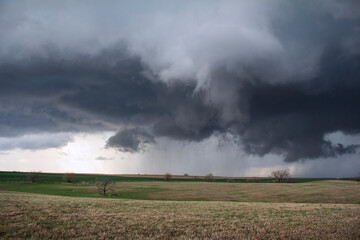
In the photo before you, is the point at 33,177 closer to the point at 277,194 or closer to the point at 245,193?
the point at 245,193

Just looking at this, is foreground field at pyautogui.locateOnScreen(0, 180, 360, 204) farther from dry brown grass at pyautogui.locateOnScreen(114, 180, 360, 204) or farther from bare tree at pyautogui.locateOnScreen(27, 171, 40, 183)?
bare tree at pyautogui.locateOnScreen(27, 171, 40, 183)

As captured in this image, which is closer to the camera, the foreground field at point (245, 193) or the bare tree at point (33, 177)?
the foreground field at point (245, 193)

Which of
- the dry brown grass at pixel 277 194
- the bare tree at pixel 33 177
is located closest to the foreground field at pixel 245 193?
the dry brown grass at pixel 277 194

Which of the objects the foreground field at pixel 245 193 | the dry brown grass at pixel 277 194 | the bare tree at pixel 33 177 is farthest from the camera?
the bare tree at pixel 33 177

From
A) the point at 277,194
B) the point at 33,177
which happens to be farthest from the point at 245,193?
the point at 33,177

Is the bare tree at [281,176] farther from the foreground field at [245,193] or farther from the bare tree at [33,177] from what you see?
the bare tree at [33,177]

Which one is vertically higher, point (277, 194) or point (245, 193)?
point (277, 194)

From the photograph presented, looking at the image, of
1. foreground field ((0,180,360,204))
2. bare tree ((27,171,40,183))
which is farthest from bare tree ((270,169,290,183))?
bare tree ((27,171,40,183))

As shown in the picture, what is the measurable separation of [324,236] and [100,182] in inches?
2897

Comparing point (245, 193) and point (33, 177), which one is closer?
point (245, 193)

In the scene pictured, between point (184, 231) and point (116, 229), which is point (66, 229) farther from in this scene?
point (184, 231)

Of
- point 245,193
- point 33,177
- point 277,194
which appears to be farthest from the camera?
point 33,177

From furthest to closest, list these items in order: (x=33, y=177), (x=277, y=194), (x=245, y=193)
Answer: (x=33, y=177) < (x=245, y=193) < (x=277, y=194)

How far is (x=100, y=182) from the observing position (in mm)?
77625
